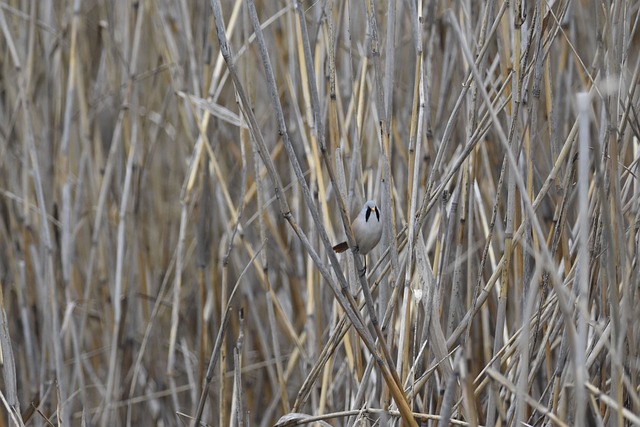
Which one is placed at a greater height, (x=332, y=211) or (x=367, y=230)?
(x=367, y=230)

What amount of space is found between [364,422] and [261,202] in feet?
1.27

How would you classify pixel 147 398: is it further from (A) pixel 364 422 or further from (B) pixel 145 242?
(A) pixel 364 422

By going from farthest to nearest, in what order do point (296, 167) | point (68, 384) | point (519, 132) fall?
point (68, 384) < point (519, 132) < point (296, 167)

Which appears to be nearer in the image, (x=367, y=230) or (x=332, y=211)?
(x=367, y=230)

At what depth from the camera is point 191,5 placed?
175 cm

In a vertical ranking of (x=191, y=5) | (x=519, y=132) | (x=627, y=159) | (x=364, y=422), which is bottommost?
(x=364, y=422)

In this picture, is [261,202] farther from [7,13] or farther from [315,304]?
[7,13]

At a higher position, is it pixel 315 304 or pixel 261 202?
pixel 261 202

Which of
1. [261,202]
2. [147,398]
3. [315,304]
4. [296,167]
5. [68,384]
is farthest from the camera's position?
[68,384]

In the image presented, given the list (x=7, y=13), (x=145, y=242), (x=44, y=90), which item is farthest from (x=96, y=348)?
(x=7, y=13)

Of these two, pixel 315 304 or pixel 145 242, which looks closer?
pixel 315 304

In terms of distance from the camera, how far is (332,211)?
1.62 metres

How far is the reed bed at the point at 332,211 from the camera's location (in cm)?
90

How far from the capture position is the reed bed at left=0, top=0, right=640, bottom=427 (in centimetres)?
90
